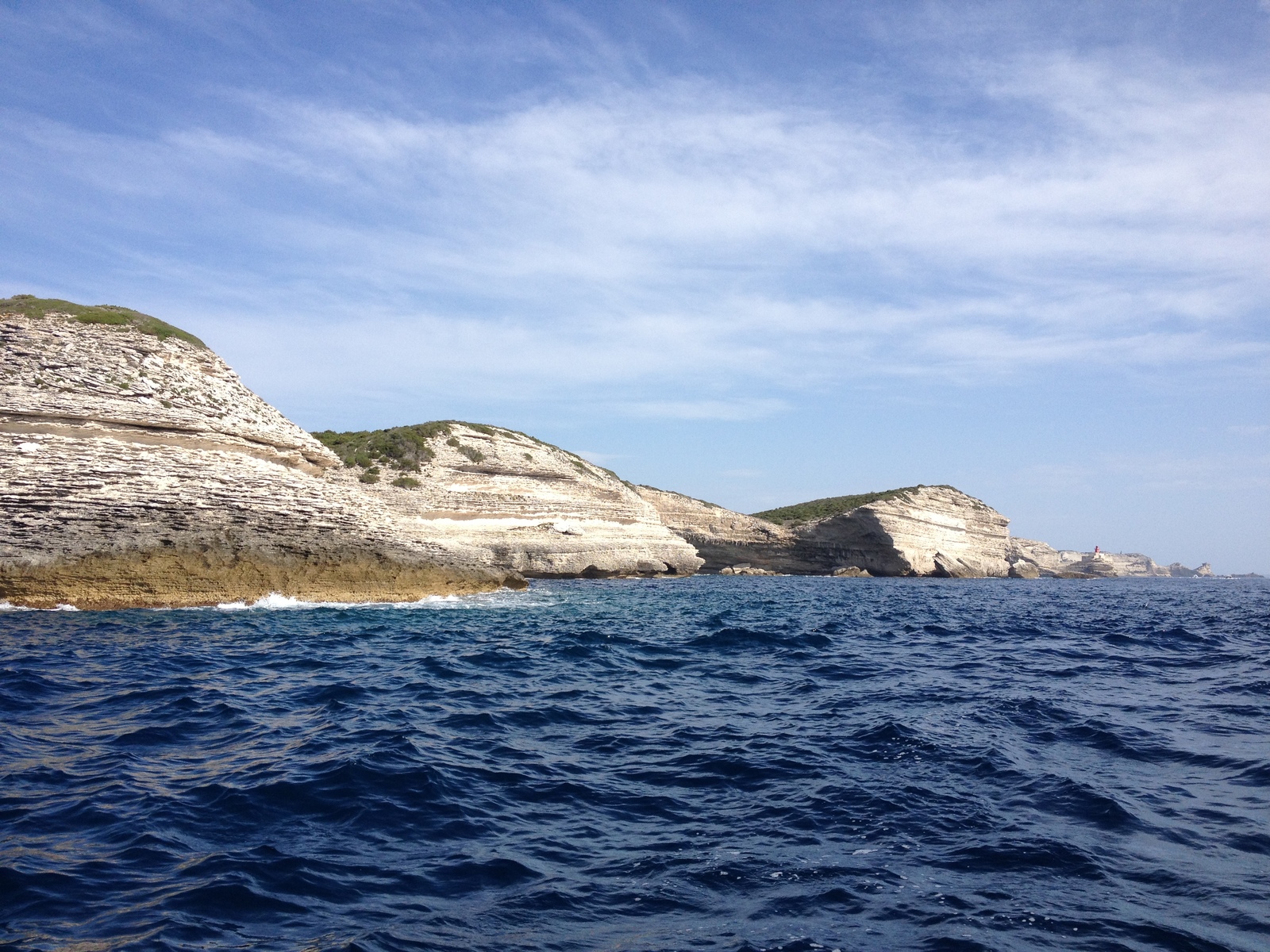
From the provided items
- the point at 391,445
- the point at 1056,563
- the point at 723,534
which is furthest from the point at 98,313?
the point at 1056,563

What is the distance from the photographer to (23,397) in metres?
25.3

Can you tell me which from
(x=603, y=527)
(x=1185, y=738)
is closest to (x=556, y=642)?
(x=1185, y=738)

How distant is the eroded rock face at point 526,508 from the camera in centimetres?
4778

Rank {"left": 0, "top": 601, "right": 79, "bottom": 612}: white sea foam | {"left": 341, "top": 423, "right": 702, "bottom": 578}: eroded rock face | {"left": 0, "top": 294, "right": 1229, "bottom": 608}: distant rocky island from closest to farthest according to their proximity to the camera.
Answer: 1. {"left": 0, "top": 601, "right": 79, "bottom": 612}: white sea foam
2. {"left": 0, "top": 294, "right": 1229, "bottom": 608}: distant rocky island
3. {"left": 341, "top": 423, "right": 702, "bottom": 578}: eroded rock face

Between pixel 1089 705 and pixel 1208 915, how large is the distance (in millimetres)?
8453

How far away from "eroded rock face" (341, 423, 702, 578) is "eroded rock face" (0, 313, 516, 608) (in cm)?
1313

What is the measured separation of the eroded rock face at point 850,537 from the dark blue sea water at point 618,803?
60.8 m

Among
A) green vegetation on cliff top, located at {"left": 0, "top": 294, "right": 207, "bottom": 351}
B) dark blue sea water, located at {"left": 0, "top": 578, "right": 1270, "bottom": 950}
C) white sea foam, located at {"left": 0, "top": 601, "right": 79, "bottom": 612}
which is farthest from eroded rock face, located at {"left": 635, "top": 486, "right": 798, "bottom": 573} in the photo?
dark blue sea water, located at {"left": 0, "top": 578, "right": 1270, "bottom": 950}

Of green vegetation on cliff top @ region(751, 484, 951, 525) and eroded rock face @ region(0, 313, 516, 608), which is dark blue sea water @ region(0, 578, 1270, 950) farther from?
green vegetation on cliff top @ region(751, 484, 951, 525)

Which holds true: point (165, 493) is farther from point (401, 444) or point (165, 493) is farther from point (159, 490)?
point (401, 444)

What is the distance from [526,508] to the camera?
51094 millimetres

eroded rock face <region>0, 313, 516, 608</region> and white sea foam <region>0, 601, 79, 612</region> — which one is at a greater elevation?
eroded rock face <region>0, 313, 516, 608</region>

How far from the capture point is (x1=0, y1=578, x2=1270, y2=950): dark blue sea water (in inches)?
234

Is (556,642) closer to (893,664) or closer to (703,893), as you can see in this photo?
(893,664)
